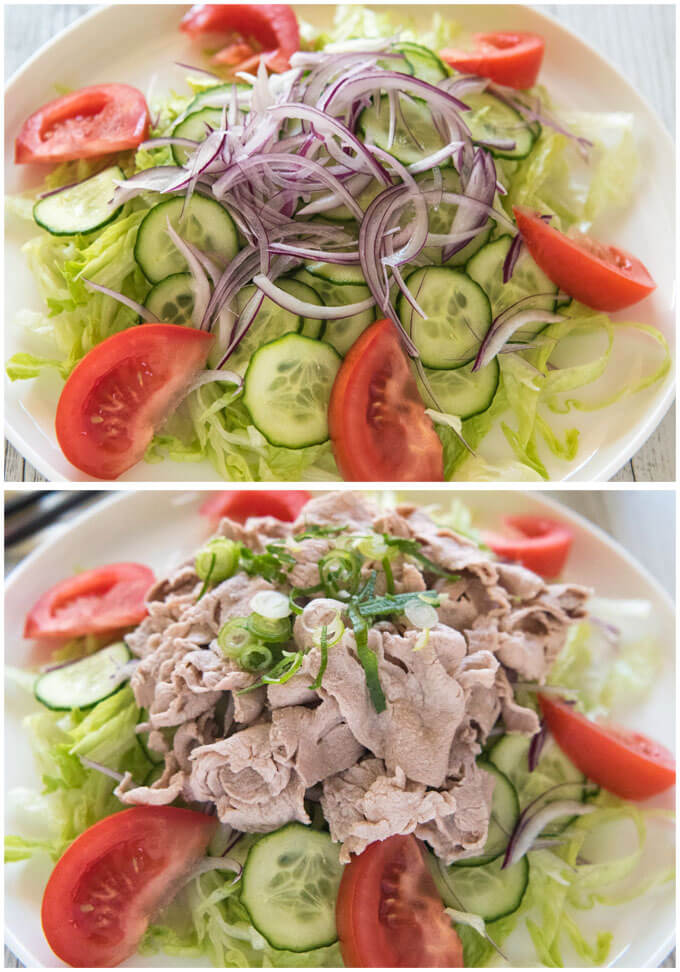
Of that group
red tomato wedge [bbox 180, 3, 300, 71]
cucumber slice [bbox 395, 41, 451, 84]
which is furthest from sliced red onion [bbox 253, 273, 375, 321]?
red tomato wedge [bbox 180, 3, 300, 71]

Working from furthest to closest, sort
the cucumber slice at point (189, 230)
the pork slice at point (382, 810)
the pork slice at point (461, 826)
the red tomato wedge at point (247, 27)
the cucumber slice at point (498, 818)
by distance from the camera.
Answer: the red tomato wedge at point (247, 27) < the cucumber slice at point (189, 230) < the cucumber slice at point (498, 818) < the pork slice at point (461, 826) < the pork slice at point (382, 810)

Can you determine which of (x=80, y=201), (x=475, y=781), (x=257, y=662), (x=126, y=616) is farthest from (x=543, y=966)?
(x=80, y=201)

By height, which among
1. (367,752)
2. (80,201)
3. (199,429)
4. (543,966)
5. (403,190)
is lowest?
(543,966)

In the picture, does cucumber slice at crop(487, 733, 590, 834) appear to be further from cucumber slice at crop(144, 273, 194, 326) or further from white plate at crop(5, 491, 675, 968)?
cucumber slice at crop(144, 273, 194, 326)

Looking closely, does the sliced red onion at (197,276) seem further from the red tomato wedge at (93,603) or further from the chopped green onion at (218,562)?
the red tomato wedge at (93,603)

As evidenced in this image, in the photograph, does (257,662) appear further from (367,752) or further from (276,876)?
(276,876)

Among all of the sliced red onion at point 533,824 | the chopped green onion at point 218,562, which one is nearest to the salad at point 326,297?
the chopped green onion at point 218,562

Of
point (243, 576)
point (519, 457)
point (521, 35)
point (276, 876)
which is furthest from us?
point (521, 35)
